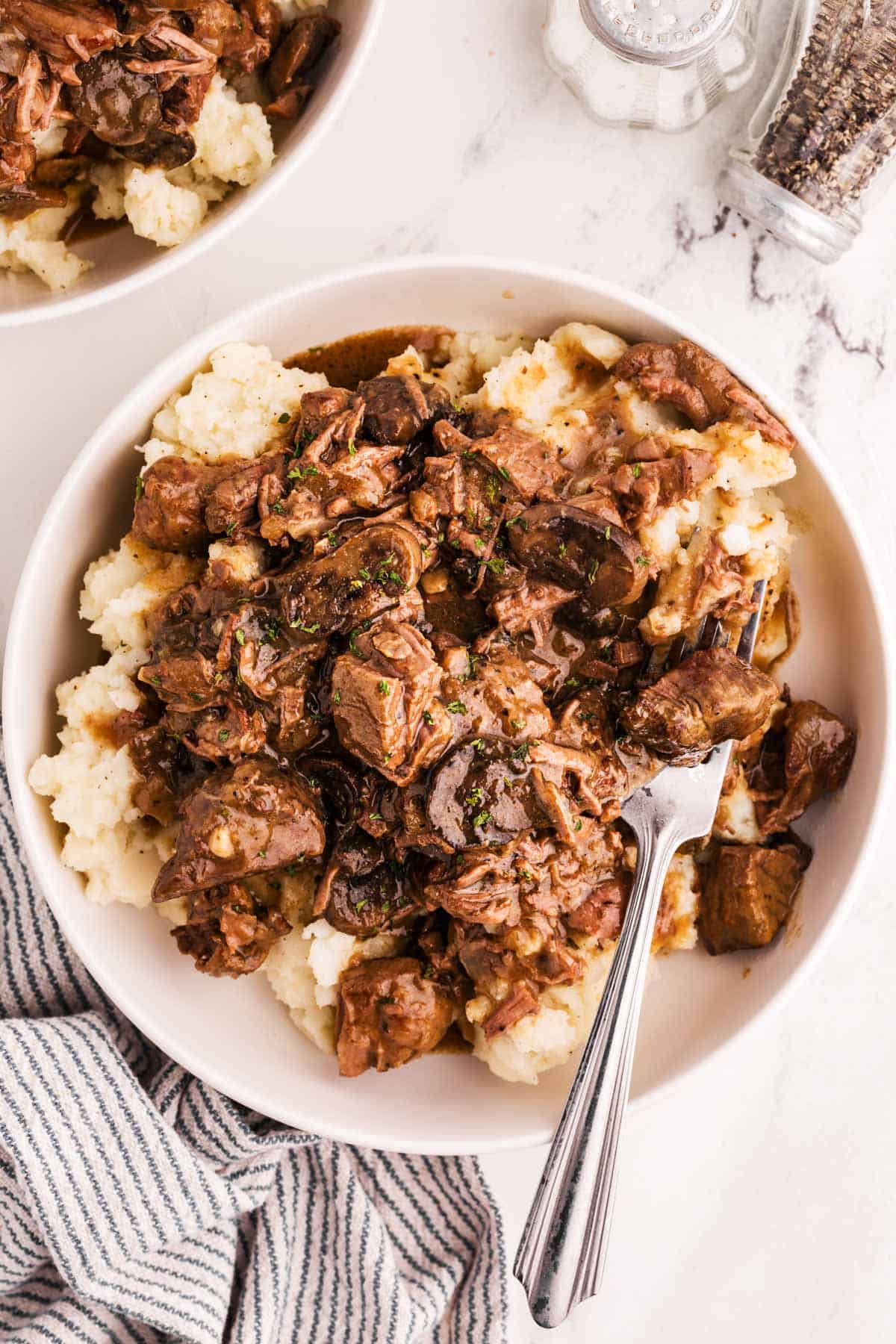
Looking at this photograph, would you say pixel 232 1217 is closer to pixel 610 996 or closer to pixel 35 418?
pixel 610 996

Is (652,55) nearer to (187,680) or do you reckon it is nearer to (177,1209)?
(187,680)

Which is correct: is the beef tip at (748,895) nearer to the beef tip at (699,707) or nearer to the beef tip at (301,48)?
the beef tip at (699,707)

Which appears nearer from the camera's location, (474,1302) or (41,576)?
(41,576)

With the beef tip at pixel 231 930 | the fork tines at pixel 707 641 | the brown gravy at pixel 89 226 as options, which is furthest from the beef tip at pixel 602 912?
the brown gravy at pixel 89 226

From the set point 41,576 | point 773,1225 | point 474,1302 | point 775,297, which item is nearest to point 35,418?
point 41,576

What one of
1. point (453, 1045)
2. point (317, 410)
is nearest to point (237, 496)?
point (317, 410)

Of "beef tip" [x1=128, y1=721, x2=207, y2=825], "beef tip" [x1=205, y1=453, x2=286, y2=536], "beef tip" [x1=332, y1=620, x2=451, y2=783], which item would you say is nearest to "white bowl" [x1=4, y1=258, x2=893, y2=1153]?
"beef tip" [x1=128, y1=721, x2=207, y2=825]

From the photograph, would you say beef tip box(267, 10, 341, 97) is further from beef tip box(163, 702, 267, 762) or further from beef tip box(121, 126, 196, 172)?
beef tip box(163, 702, 267, 762)
